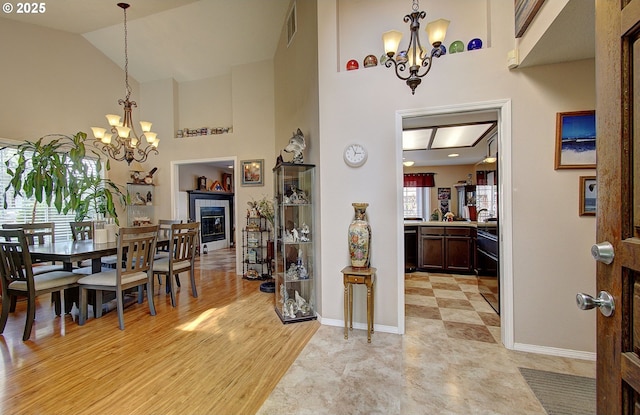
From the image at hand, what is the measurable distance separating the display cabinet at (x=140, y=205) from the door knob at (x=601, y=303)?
6429 millimetres

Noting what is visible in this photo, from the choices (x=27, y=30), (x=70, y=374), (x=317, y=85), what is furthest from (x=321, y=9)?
(x=27, y=30)

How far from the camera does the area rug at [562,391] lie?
1.71 metres

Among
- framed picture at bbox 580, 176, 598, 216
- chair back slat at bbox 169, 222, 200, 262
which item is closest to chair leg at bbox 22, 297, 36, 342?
chair back slat at bbox 169, 222, 200, 262

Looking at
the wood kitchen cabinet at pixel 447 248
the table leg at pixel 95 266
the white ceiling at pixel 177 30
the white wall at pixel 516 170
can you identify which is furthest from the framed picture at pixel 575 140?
the table leg at pixel 95 266

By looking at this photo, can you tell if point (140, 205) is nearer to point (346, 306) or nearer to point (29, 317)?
point (29, 317)

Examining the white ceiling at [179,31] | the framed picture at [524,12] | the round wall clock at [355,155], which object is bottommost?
the round wall clock at [355,155]

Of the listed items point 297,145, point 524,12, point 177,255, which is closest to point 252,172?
point 177,255

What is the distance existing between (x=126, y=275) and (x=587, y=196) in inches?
177

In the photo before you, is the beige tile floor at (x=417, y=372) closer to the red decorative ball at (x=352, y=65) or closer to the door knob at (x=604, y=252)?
the door knob at (x=604, y=252)

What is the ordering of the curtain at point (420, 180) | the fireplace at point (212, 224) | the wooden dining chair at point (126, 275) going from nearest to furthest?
the wooden dining chair at point (126, 275) → the fireplace at point (212, 224) → the curtain at point (420, 180)

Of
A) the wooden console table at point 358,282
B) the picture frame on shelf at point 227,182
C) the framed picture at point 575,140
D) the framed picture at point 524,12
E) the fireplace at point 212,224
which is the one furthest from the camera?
the picture frame on shelf at point 227,182

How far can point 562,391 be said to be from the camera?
188cm

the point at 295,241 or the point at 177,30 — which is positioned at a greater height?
the point at 177,30

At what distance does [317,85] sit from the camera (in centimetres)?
297
